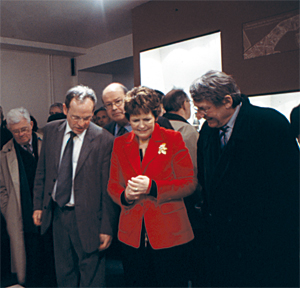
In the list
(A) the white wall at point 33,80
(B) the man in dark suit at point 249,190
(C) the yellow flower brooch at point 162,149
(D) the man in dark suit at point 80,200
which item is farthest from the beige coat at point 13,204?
(A) the white wall at point 33,80

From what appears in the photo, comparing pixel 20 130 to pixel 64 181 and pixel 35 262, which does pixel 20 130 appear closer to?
pixel 64 181

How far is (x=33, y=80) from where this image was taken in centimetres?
694

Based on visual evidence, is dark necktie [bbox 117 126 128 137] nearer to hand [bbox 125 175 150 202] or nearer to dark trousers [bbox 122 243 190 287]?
hand [bbox 125 175 150 202]

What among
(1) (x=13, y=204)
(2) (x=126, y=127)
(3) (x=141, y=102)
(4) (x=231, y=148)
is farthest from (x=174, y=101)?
(1) (x=13, y=204)

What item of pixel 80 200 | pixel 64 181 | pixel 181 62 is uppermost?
pixel 181 62

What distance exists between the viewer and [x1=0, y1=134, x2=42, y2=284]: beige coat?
2576 millimetres

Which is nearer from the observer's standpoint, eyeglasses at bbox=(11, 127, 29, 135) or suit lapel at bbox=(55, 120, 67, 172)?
suit lapel at bbox=(55, 120, 67, 172)

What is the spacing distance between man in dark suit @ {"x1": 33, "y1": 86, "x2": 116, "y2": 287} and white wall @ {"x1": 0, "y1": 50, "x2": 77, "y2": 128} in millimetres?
5296

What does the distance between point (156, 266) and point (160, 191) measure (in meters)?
0.43

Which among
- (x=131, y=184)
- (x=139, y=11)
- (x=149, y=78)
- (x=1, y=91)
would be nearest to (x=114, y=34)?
(x=139, y=11)

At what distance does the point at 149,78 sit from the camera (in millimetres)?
4730

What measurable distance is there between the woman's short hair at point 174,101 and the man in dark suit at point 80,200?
2.24ft

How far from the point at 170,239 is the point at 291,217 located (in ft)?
2.16

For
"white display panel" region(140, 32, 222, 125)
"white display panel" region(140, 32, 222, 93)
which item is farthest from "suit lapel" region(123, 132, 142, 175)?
"white display panel" region(140, 32, 222, 93)
